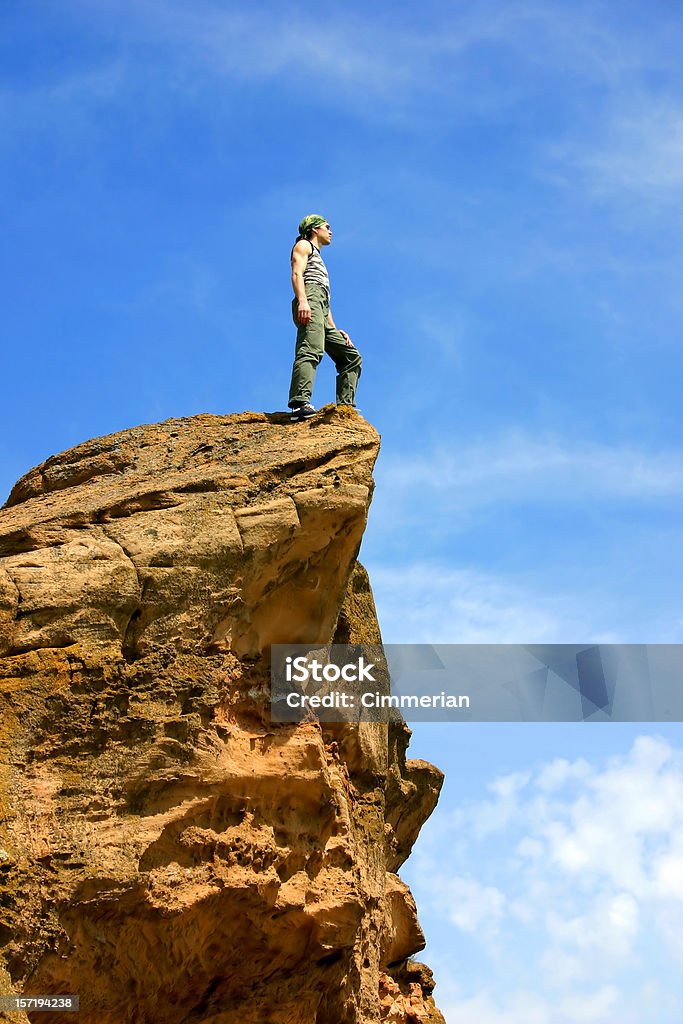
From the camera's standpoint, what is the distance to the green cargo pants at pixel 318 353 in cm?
1380

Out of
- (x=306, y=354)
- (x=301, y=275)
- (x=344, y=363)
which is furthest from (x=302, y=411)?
(x=301, y=275)

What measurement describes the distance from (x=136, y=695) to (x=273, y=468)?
2.68 m

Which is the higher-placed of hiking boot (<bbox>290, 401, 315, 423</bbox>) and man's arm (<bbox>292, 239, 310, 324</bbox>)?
Result: man's arm (<bbox>292, 239, 310, 324</bbox>)

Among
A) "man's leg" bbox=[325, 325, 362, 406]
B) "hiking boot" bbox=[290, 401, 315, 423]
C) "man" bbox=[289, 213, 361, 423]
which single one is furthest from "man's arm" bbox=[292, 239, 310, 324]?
"hiking boot" bbox=[290, 401, 315, 423]

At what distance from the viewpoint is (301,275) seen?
14.1 meters

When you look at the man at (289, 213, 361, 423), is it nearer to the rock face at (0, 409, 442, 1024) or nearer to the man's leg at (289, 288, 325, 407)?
the man's leg at (289, 288, 325, 407)

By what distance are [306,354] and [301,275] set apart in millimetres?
942

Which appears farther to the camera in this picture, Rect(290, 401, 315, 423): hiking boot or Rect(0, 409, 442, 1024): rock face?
Rect(290, 401, 315, 423): hiking boot

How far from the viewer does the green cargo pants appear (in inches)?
543

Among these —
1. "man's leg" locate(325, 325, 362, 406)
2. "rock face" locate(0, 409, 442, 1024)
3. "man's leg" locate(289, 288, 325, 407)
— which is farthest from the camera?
"man's leg" locate(325, 325, 362, 406)

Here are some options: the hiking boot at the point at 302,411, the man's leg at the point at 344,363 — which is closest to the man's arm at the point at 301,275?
the man's leg at the point at 344,363

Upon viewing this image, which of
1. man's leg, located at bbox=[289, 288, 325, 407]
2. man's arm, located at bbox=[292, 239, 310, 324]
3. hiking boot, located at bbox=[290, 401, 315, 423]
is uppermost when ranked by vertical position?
man's arm, located at bbox=[292, 239, 310, 324]

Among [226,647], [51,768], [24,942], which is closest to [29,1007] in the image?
[24,942]

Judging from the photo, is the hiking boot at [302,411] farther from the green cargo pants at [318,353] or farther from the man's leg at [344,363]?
the man's leg at [344,363]
